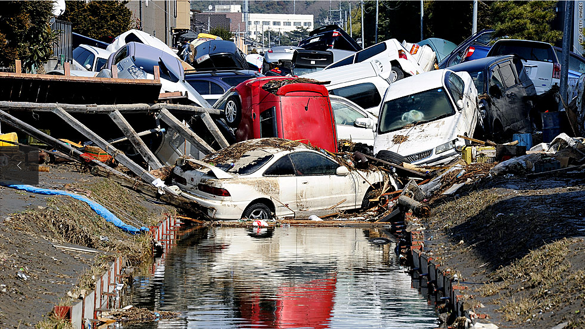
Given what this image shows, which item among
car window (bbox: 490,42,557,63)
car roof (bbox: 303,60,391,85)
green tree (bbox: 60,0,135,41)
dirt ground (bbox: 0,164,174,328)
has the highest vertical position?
green tree (bbox: 60,0,135,41)

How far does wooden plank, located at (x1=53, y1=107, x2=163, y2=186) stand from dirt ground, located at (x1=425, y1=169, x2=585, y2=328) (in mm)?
5467

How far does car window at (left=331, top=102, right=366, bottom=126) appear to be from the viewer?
19.1 m

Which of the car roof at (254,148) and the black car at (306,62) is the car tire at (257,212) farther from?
the black car at (306,62)

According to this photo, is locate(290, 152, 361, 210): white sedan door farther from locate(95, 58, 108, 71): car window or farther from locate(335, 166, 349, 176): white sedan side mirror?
locate(95, 58, 108, 71): car window

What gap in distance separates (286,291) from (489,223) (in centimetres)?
298

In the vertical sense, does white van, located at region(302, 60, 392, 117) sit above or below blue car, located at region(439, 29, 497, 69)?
below

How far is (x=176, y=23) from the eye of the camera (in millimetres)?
80812

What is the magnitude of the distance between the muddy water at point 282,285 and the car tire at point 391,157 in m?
3.68

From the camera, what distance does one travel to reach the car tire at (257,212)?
543 inches

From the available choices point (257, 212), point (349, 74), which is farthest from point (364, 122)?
point (257, 212)

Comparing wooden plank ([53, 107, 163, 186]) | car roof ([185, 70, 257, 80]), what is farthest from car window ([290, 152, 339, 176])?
car roof ([185, 70, 257, 80])

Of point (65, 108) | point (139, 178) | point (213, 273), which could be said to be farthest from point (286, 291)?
point (65, 108)

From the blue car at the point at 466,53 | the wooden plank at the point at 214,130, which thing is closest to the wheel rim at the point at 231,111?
the wooden plank at the point at 214,130

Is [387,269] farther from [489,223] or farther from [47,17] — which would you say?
[47,17]
